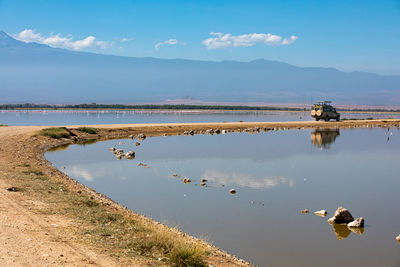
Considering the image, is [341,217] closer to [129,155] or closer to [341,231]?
[341,231]

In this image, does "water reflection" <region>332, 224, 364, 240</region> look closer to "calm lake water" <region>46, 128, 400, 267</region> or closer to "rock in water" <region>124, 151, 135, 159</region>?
"calm lake water" <region>46, 128, 400, 267</region>

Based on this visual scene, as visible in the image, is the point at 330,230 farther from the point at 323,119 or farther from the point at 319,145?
the point at 323,119

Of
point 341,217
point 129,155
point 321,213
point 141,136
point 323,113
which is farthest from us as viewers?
point 323,113

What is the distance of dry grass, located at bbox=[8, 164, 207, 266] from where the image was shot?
7.29 m

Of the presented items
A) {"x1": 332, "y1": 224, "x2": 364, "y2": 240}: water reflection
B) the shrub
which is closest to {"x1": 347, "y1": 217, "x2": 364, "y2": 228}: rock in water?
{"x1": 332, "y1": 224, "x2": 364, "y2": 240}: water reflection

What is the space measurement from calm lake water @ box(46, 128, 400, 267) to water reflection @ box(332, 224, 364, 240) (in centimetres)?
2

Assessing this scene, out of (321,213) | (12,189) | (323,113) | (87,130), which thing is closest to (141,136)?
(87,130)

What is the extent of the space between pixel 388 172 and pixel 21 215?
14865mm

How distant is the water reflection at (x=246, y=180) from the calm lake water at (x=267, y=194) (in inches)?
1.4

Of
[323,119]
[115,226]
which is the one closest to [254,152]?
[115,226]

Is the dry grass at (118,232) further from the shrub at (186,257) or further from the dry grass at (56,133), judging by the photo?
the dry grass at (56,133)

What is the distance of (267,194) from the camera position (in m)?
13.9

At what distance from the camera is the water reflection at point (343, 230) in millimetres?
10039

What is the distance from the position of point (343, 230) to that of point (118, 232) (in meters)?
5.25
